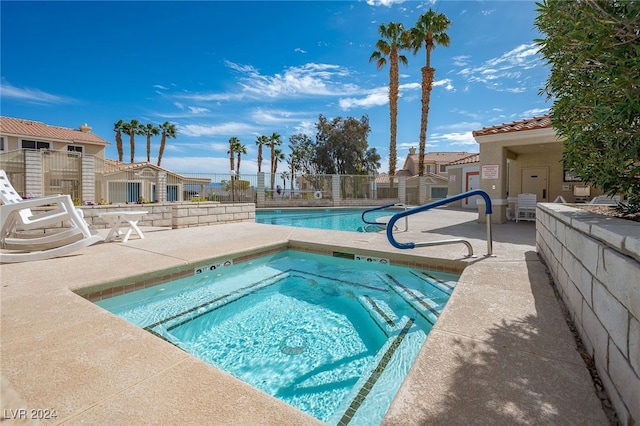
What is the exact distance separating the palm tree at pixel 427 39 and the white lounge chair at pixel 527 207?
10.7 metres

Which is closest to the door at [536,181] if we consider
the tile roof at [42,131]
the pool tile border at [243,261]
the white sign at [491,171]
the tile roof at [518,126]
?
the tile roof at [518,126]

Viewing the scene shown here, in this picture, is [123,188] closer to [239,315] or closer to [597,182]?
[239,315]

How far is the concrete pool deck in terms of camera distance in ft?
4.34

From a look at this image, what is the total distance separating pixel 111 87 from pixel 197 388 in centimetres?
3185

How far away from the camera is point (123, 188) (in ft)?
56.3

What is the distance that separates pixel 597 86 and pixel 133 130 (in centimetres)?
4210

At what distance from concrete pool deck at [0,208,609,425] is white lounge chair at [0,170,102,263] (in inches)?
53.9

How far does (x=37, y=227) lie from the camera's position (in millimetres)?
4801

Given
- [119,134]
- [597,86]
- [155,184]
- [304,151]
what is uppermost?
[119,134]

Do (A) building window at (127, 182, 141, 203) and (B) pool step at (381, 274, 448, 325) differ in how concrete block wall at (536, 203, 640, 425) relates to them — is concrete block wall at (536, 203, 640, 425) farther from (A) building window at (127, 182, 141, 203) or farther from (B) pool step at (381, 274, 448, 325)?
(A) building window at (127, 182, 141, 203)

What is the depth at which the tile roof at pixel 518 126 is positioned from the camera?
8466mm

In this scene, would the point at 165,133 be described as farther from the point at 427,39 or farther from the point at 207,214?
the point at 207,214

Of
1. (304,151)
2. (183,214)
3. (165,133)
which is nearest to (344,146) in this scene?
(304,151)

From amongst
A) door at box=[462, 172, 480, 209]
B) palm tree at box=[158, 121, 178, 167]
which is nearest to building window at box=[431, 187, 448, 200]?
door at box=[462, 172, 480, 209]
